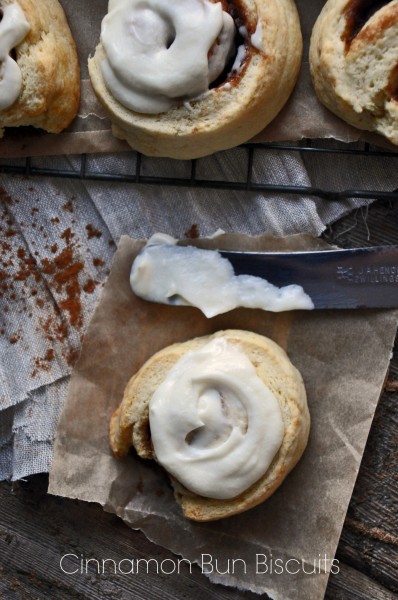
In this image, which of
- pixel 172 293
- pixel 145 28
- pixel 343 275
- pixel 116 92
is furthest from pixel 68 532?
pixel 145 28

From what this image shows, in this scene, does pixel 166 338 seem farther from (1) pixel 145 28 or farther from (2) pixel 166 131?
(1) pixel 145 28

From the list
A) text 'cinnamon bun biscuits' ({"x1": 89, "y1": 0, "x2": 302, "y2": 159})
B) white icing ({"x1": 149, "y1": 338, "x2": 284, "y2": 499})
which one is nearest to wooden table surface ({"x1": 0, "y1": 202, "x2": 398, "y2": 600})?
white icing ({"x1": 149, "y1": 338, "x2": 284, "y2": 499})

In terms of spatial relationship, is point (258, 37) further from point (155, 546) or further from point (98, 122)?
point (155, 546)

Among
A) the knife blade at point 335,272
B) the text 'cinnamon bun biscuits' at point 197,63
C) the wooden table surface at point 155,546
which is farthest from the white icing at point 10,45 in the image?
the wooden table surface at point 155,546

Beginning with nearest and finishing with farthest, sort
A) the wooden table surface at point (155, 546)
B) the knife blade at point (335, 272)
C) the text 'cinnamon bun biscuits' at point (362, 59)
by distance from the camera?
the text 'cinnamon bun biscuits' at point (362, 59)
the knife blade at point (335, 272)
the wooden table surface at point (155, 546)

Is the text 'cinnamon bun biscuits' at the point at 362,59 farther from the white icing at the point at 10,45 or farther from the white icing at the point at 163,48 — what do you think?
the white icing at the point at 10,45

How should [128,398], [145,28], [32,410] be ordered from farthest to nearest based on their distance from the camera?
[32,410] → [128,398] → [145,28]
